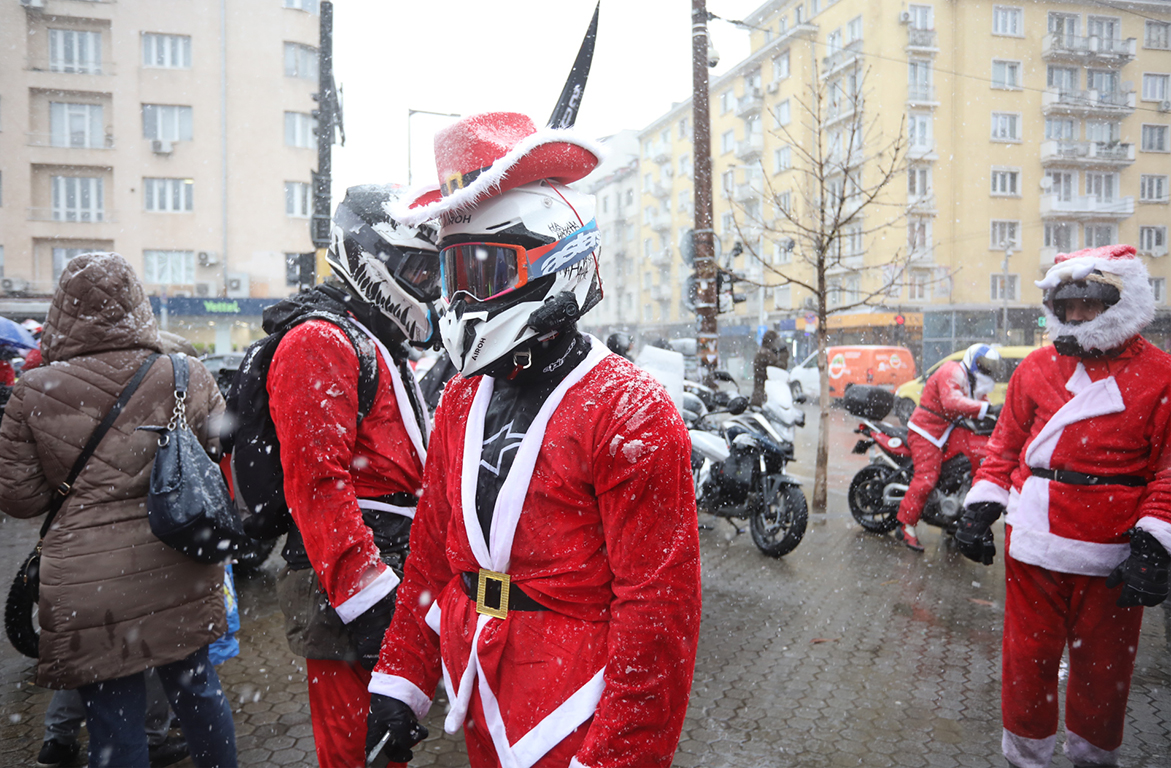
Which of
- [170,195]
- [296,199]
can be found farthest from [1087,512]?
[170,195]

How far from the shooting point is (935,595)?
584cm

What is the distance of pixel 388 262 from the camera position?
8.38ft

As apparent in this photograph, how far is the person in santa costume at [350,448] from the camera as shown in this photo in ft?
7.07

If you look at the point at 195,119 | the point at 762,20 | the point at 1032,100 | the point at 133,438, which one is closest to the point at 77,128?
the point at 195,119

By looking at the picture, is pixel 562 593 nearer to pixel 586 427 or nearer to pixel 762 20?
pixel 586 427

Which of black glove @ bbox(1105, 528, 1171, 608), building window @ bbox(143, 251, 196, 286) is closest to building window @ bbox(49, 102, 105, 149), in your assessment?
building window @ bbox(143, 251, 196, 286)

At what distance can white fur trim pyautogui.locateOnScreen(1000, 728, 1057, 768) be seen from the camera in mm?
3055

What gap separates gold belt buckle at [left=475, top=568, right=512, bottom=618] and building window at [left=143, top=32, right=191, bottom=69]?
123 ft

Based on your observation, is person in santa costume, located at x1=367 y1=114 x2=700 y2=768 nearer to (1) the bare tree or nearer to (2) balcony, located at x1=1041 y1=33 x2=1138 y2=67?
(1) the bare tree

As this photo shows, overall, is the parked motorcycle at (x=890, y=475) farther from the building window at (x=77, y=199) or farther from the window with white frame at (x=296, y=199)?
the building window at (x=77, y=199)

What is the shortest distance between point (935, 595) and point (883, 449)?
2.07 meters

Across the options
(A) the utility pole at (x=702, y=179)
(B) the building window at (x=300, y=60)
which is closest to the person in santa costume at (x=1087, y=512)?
(A) the utility pole at (x=702, y=179)

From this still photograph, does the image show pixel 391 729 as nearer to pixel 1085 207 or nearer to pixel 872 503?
pixel 872 503

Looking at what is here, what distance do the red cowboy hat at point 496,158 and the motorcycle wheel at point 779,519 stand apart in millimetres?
5360
